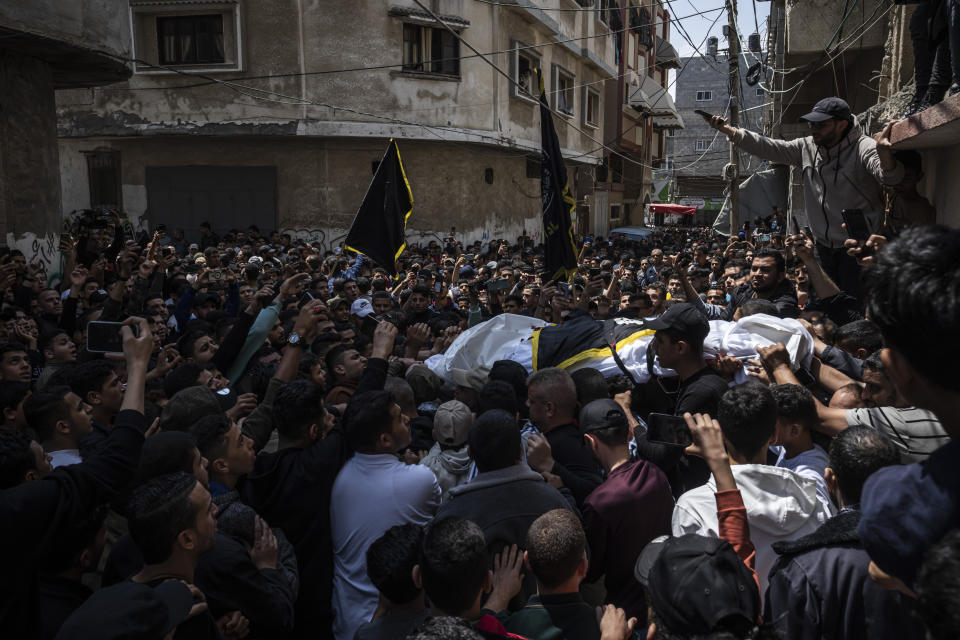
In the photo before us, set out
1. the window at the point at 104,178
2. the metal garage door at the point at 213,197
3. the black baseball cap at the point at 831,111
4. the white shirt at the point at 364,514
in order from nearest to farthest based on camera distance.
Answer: the white shirt at the point at 364,514, the black baseball cap at the point at 831,111, the metal garage door at the point at 213,197, the window at the point at 104,178

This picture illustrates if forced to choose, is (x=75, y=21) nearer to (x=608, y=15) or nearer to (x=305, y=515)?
(x=305, y=515)

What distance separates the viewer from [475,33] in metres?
18.8

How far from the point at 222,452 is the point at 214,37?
16.8 meters

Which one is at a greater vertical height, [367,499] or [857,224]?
[857,224]

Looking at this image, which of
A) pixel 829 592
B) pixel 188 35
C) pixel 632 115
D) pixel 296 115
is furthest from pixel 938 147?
pixel 632 115

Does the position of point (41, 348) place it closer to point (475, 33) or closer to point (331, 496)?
point (331, 496)

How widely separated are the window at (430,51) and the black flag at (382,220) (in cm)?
1031

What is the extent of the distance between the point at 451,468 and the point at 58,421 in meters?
1.77

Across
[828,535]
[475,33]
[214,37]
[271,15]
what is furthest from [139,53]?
[828,535]

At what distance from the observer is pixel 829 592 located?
190 centimetres

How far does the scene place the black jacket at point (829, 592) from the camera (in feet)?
6.01

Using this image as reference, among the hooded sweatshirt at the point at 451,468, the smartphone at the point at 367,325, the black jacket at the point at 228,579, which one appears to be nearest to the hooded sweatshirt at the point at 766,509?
the hooded sweatshirt at the point at 451,468

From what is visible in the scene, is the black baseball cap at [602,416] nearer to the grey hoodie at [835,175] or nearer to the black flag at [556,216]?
the grey hoodie at [835,175]

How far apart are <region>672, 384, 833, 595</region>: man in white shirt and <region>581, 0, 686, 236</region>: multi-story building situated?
24931mm
